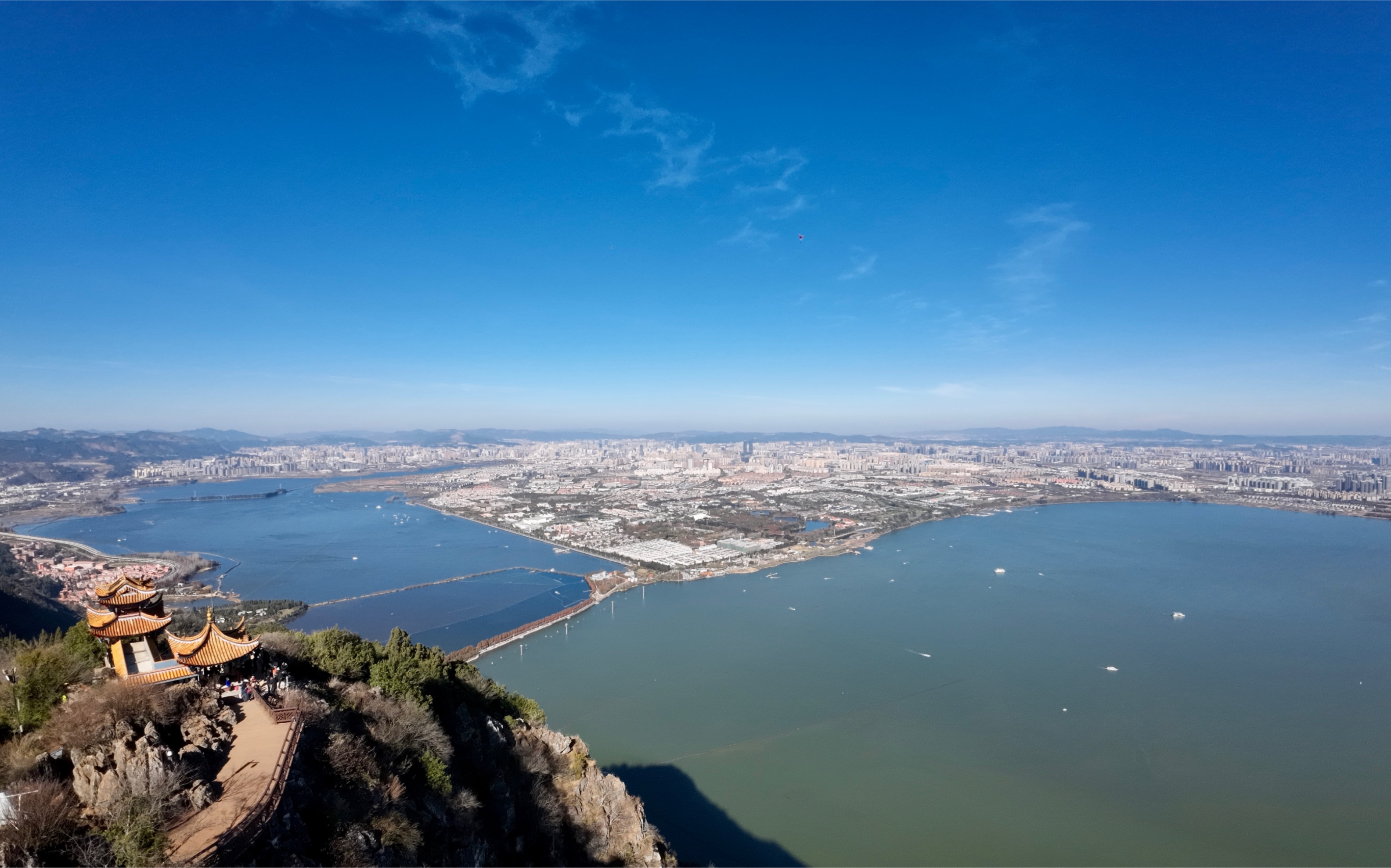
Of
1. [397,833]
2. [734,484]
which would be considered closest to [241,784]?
[397,833]

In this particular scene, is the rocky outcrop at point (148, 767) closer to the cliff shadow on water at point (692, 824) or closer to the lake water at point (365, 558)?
the cliff shadow on water at point (692, 824)

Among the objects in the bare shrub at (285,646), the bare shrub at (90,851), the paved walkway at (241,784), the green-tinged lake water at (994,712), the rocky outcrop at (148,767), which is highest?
the rocky outcrop at (148,767)

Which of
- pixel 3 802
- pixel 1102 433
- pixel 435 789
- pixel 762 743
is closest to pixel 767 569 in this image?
pixel 762 743

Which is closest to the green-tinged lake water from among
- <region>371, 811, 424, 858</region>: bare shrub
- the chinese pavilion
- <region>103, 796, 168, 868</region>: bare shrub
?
<region>371, 811, 424, 858</region>: bare shrub

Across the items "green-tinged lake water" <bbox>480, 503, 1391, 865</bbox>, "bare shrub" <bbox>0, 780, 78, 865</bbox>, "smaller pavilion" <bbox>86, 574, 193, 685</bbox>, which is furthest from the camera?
"green-tinged lake water" <bbox>480, 503, 1391, 865</bbox>

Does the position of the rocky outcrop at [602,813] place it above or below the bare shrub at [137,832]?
below

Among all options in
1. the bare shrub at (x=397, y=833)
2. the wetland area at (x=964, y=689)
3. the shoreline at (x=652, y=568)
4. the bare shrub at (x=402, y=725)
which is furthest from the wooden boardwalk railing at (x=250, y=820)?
the shoreline at (x=652, y=568)

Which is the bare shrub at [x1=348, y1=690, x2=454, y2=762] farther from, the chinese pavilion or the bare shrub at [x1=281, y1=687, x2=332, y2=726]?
the chinese pavilion
